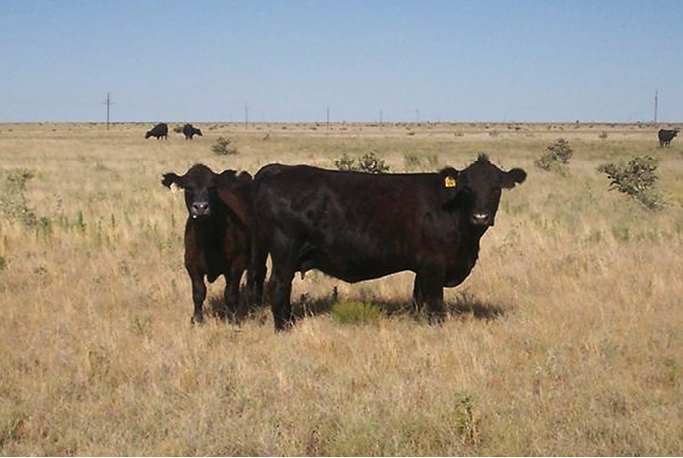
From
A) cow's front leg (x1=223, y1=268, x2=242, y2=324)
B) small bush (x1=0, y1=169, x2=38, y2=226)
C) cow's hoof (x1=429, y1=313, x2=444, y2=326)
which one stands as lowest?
cow's hoof (x1=429, y1=313, x2=444, y2=326)

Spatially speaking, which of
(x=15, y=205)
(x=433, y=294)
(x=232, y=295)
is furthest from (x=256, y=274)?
(x=15, y=205)

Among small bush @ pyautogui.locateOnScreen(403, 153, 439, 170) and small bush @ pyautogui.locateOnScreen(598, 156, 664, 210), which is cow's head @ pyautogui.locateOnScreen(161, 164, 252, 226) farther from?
small bush @ pyautogui.locateOnScreen(403, 153, 439, 170)

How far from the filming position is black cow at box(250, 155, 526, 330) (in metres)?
7.87

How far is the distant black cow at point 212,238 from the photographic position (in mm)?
8023

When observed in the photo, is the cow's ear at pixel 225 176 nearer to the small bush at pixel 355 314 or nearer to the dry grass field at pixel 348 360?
the dry grass field at pixel 348 360

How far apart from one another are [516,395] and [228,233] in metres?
3.83

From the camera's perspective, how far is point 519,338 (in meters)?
7.34

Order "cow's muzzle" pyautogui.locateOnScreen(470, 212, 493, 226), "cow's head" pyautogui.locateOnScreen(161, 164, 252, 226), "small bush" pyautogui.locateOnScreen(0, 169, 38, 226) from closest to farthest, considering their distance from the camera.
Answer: "cow's muzzle" pyautogui.locateOnScreen(470, 212, 493, 226) → "cow's head" pyautogui.locateOnScreen(161, 164, 252, 226) → "small bush" pyautogui.locateOnScreen(0, 169, 38, 226)

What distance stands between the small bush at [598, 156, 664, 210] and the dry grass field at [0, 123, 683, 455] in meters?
5.13

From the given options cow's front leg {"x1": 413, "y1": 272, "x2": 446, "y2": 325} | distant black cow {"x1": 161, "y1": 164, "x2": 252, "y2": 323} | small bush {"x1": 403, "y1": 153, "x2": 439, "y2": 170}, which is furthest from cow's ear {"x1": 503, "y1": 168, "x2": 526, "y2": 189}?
small bush {"x1": 403, "y1": 153, "x2": 439, "y2": 170}

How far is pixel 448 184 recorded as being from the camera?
788 centimetres

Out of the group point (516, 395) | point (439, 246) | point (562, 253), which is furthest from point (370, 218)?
point (562, 253)

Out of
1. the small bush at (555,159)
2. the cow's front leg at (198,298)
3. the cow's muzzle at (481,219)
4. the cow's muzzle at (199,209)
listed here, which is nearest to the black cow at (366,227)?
the cow's muzzle at (481,219)

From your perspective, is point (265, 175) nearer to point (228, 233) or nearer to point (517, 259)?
point (228, 233)
